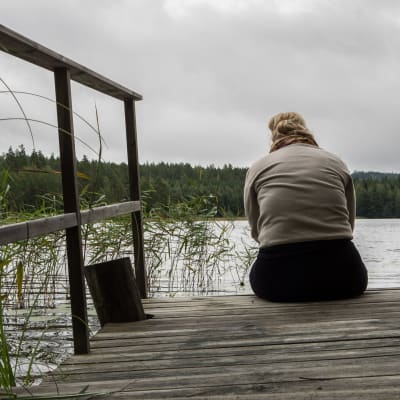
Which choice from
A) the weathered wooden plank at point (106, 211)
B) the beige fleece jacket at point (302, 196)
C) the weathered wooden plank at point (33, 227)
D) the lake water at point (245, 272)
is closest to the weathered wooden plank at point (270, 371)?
the weathered wooden plank at point (33, 227)

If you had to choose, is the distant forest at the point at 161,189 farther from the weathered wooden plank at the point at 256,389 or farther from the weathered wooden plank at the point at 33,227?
the weathered wooden plank at the point at 256,389

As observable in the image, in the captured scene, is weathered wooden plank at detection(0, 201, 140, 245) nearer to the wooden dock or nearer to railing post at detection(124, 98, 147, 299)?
the wooden dock

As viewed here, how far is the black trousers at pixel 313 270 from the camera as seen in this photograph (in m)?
3.19

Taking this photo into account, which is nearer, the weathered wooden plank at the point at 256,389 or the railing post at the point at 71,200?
the weathered wooden plank at the point at 256,389

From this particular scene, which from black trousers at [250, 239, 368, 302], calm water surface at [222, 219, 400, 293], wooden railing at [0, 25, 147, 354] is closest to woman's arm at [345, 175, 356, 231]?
black trousers at [250, 239, 368, 302]

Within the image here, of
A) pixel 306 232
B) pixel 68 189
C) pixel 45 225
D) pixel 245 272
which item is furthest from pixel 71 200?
pixel 245 272

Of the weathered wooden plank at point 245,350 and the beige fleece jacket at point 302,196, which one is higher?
the beige fleece jacket at point 302,196

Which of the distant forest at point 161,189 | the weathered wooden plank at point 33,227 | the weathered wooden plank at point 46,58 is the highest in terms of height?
the weathered wooden plank at point 46,58

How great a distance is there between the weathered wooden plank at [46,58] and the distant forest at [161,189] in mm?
351

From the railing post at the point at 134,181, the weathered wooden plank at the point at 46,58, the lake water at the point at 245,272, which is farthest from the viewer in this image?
the lake water at the point at 245,272

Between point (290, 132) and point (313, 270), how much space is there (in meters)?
0.78

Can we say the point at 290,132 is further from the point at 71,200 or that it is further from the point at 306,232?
the point at 71,200

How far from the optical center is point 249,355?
7.36 ft

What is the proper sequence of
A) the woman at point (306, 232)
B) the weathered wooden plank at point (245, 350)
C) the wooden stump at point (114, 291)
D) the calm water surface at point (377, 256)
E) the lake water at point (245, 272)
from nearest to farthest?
the weathered wooden plank at point (245, 350), the wooden stump at point (114, 291), the woman at point (306, 232), the lake water at point (245, 272), the calm water surface at point (377, 256)
